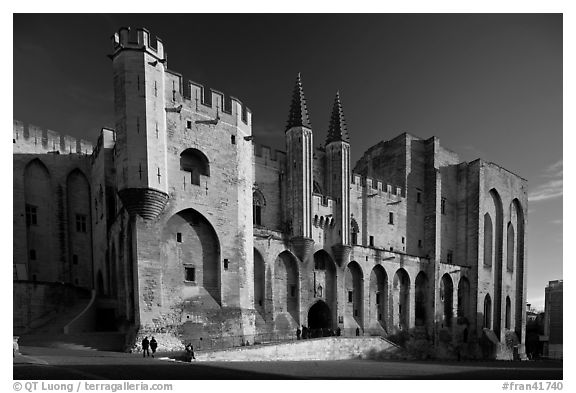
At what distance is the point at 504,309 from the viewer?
4172 cm

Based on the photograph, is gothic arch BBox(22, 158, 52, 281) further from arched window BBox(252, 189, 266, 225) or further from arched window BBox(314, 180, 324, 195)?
arched window BBox(314, 180, 324, 195)

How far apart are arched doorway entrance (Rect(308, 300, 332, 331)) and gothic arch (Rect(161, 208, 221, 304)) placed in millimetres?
11031

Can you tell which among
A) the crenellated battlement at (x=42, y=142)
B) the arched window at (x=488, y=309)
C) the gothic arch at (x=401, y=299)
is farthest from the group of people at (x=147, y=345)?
the arched window at (x=488, y=309)

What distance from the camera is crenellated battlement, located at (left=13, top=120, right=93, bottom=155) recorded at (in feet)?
83.6

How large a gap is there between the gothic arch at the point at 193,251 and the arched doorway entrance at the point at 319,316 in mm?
11031

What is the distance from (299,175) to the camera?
28172mm

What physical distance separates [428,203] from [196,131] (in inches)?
1037

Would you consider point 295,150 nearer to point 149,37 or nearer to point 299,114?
point 299,114

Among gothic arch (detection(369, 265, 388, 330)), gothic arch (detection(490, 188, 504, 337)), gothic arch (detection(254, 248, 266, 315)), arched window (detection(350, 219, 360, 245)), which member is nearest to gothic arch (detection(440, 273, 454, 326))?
gothic arch (detection(490, 188, 504, 337))

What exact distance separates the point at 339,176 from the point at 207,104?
1278 centimetres

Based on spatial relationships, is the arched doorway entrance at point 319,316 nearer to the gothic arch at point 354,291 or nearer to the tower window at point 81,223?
the gothic arch at point 354,291

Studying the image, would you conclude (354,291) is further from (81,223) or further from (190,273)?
(81,223)

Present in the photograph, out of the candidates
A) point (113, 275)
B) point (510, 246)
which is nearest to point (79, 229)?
point (113, 275)

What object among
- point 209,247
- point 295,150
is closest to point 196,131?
point 209,247
